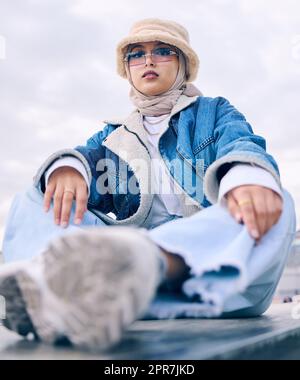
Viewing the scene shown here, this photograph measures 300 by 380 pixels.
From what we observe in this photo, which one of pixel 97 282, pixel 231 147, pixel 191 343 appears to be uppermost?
pixel 231 147

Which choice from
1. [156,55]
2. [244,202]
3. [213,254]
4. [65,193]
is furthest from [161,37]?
[213,254]

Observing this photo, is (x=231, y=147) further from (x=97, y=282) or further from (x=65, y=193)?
(x=97, y=282)

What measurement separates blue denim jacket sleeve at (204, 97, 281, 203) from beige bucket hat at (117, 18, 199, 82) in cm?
16

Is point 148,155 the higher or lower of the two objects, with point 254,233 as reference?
higher

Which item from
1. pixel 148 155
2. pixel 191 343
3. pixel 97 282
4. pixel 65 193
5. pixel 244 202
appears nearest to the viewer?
pixel 97 282

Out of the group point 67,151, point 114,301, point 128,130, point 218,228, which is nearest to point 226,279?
point 218,228

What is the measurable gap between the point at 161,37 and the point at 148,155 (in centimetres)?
34

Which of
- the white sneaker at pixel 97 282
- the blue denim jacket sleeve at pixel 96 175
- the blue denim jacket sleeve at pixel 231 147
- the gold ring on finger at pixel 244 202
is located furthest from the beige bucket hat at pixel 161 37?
the white sneaker at pixel 97 282

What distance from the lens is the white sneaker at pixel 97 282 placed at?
28.0 inches

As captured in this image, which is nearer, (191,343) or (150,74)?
(191,343)

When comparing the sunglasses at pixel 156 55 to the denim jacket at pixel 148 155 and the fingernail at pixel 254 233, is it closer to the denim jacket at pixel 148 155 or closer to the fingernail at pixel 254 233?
the denim jacket at pixel 148 155

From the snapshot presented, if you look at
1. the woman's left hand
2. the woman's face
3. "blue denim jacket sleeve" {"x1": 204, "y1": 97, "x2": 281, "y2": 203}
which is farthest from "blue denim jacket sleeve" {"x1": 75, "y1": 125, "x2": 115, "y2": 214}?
the woman's left hand

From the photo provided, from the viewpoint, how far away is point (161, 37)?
1.53 m

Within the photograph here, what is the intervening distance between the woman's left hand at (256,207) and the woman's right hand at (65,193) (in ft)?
1.22
